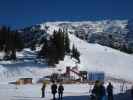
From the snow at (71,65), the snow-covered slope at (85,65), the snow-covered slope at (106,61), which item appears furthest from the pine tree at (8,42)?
the snow-covered slope at (106,61)

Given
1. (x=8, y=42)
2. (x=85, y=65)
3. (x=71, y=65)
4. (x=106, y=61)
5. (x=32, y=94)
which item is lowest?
(x=106, y=61)

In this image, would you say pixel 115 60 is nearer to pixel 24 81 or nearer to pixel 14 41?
pixel 14 41

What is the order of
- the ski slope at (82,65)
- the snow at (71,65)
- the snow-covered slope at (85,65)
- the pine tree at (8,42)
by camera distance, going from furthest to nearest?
1. the pine tree at (8,42)
2. the snow-covered slope at (85,65)
3. the ski slope at (82,65)
4. the snow at (71,65)

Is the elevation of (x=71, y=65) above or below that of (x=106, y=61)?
above

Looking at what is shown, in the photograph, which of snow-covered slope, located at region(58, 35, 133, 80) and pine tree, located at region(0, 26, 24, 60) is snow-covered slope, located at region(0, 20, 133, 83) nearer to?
snow-covered slope, located at region(58, 35, 133, 80)

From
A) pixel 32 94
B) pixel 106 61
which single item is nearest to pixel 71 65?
pixel 106 61

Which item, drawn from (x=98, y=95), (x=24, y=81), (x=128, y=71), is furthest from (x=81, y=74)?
(x=98, y=95)

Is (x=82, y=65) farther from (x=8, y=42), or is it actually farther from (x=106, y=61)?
(x=8, y=42)

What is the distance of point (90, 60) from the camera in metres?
156

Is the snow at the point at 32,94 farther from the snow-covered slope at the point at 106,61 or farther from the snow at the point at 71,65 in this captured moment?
the snow-covered slope at the point at 106,61

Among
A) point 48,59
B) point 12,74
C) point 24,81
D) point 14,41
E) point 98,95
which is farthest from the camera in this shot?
point 14,41

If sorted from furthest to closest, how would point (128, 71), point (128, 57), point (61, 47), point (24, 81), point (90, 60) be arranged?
point (128, 57)
point (90, 60)
point (128, 71)
point (61, 47)
point (24, 81)

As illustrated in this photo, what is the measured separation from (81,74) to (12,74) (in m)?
14.8

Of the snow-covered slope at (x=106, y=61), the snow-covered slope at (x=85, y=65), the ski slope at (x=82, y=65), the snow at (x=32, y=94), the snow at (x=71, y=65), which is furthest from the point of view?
the snow-covered slope at (x=106, y=61)
